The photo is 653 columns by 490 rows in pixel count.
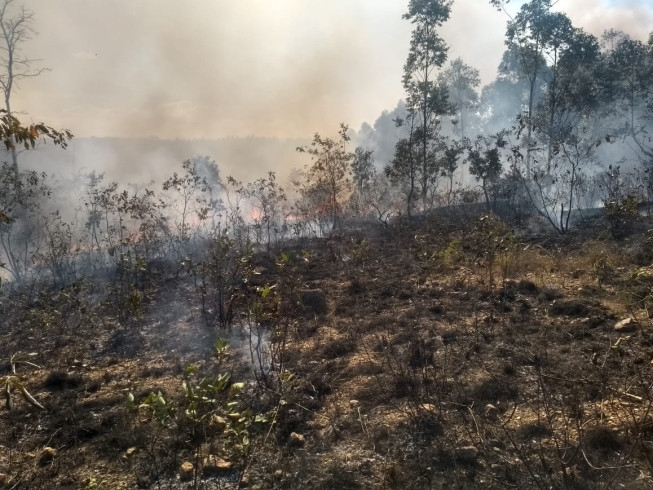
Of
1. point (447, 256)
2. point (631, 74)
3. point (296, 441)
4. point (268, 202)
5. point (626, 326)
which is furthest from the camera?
point (631, 74)

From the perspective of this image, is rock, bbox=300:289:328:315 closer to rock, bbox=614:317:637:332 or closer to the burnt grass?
the burnt grass

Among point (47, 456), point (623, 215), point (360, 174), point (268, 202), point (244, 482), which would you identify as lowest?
point (244, 482)

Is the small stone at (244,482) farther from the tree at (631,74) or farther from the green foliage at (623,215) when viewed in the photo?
the tree at (631,74)

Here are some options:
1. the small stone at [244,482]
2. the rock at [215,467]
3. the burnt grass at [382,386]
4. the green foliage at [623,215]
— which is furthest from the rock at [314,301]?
the green foliage at [623,215]

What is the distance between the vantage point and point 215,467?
3.48 metres

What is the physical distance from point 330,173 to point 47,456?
15.5 metres

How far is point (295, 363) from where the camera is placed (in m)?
5.36

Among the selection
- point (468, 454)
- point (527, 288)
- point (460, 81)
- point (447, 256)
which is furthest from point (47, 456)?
point (460, 81)

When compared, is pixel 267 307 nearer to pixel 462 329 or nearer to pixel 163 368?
pixel 163 368

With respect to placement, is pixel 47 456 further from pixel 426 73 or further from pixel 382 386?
pixel 426 73

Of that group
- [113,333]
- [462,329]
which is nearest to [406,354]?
[462,329]

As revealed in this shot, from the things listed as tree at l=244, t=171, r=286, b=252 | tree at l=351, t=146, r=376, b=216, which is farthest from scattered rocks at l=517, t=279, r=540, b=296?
tree at l=351, t=146, r=376, b=216

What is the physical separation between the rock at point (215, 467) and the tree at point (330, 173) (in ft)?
47.1

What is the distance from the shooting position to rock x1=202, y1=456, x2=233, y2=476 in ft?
11.3
